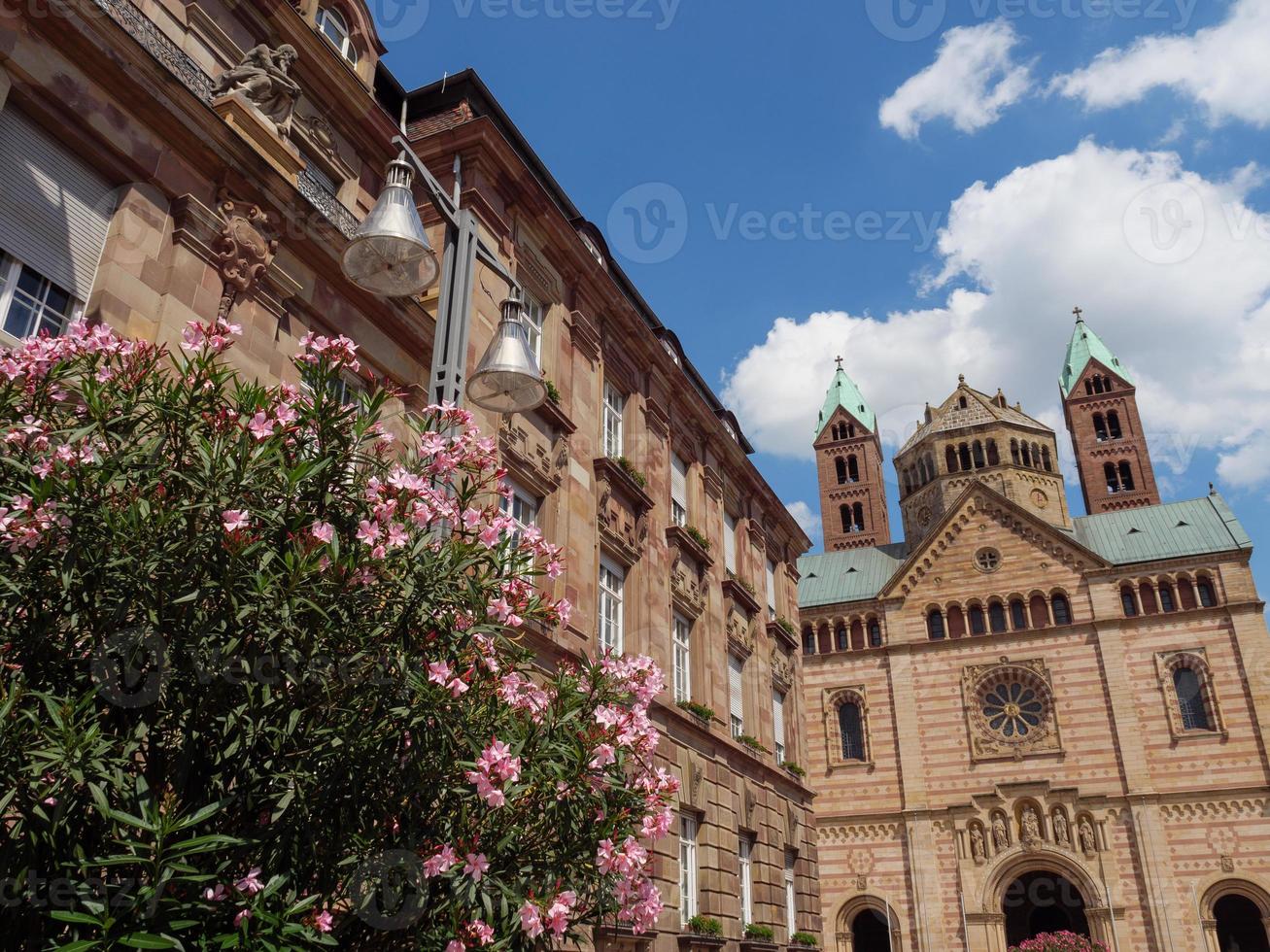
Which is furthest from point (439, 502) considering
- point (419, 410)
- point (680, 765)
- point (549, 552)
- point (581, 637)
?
point (680, 765)

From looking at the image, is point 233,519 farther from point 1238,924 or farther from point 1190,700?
point 1238,924

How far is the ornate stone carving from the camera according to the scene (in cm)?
1156

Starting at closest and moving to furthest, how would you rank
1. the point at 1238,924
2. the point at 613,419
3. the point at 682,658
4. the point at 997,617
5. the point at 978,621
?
the point at 613,419
the point at 682,658
the point at 1238,924
the point at 997,617
the point at 978,621

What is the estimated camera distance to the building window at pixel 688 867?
19234 mm

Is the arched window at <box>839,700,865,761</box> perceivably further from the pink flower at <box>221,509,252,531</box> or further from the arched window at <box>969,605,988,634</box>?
the pink flower at <box>221,509,252,531</box>

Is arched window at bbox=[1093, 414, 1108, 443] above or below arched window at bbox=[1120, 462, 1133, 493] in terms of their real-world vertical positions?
above

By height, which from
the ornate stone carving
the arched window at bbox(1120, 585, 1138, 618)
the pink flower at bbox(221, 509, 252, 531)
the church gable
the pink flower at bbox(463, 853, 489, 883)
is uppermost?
the church gable

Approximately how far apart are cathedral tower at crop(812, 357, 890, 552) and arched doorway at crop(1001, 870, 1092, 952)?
109ft

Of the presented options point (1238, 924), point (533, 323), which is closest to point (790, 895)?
point (533, 323)

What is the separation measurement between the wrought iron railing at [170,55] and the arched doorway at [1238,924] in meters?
47.0

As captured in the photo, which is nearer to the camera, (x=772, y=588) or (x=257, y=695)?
(x=257, y=695)

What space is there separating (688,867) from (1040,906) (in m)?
34.5

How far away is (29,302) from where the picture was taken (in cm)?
961

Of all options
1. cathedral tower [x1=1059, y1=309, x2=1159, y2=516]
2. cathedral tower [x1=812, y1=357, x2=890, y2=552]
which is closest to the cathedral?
cathedral tower [x1=1059, y1=309, x2=1159, y2=516]
